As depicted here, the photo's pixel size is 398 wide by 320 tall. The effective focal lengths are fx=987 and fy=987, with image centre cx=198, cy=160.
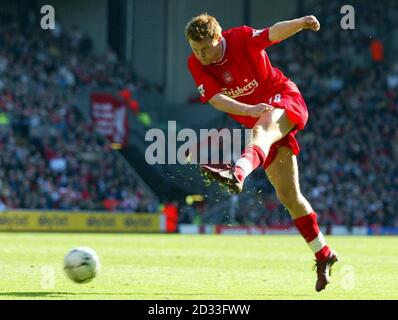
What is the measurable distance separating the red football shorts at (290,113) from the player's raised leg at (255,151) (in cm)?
7

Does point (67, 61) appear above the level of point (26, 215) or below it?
above

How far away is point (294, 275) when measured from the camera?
39.8ft

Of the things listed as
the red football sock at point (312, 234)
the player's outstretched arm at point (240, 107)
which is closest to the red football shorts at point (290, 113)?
the player's outstretched arm at point (240, 107)

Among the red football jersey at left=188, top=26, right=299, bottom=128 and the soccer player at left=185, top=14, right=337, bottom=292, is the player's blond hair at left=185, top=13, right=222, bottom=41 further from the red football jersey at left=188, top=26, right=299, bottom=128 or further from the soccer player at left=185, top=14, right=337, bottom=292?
the red football jersey at left=188, top=26, right=299, bottom=128

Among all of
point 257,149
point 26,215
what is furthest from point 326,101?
point 257,149

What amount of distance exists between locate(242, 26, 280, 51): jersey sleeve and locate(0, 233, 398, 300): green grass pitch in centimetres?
236

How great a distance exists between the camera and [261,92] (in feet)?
31.9

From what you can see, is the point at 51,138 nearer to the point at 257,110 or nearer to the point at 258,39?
the point at 258,39

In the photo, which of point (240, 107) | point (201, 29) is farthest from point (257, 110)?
point (201, 29)

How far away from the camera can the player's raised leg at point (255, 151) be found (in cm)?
812

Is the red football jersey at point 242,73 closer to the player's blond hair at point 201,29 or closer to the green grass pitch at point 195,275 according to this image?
the player's blond hair at point 201,29

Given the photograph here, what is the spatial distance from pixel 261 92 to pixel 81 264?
2.44 m
